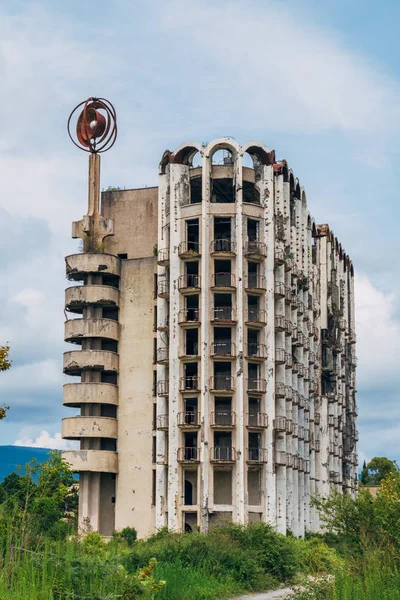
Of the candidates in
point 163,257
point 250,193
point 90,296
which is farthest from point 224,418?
point 250,193

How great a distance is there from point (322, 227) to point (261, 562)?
4759 cm

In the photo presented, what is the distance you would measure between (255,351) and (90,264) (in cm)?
1399

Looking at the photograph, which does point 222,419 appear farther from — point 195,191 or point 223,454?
point 195,191

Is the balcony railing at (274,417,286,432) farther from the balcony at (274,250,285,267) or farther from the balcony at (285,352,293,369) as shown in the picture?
the balcony at (274,250,285,267)

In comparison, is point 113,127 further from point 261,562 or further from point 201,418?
point 261,562

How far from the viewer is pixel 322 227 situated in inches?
3467

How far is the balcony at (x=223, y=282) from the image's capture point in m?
64.8

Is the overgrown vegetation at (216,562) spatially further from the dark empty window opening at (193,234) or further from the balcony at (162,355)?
the dark empty window opening at (193,234)

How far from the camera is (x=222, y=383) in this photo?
6494 centimetres

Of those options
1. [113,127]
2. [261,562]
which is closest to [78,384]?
[113,127]

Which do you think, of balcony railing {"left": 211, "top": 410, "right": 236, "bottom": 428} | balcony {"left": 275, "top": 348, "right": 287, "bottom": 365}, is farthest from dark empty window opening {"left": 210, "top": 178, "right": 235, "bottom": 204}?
balcony railing {"left": 211, "top": 410, "right": 236, "bottom": 428}

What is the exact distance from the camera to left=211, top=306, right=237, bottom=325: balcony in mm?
64375

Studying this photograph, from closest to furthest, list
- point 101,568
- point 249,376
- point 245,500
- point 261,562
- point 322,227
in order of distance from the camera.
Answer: point 101,568
point 261,562
point 245,500
point 249,376
point 322,227

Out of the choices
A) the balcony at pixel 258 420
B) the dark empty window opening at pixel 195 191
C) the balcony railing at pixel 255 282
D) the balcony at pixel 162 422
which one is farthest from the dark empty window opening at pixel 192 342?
the dark empty window opening at pixel 195 191
